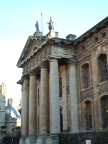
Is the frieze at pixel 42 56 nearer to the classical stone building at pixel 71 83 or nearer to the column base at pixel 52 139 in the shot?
the classical stone building at pixel 71 83

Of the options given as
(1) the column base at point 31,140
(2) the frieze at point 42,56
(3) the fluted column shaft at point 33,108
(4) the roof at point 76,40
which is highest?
(4) the roof at point 76,40

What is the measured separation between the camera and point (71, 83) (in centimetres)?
2598

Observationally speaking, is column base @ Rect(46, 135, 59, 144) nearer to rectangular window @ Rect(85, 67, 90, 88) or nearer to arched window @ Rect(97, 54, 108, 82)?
rectangular window @ Rect(85, 67, 90, 88)

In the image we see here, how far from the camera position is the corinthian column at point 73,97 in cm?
2475

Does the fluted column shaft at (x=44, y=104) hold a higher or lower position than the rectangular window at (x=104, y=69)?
lower

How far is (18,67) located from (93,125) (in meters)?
16.6

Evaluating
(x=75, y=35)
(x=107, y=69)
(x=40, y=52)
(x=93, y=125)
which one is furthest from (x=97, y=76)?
(x=40, y=52)

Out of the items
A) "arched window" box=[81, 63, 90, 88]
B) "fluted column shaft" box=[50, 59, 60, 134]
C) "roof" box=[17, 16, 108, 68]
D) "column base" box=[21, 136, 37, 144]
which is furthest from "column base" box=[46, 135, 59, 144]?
"roof" box=[17, 16, 108, 68]

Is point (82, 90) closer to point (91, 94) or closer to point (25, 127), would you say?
point (91, 94)

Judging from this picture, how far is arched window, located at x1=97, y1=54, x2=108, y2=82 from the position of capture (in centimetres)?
2316

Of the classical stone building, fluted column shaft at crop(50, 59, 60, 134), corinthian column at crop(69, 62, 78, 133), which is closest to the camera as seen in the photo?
→ the classical stone building

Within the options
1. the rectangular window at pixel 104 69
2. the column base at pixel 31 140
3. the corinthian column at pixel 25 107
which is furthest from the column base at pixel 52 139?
the corinthian column at pixel 25 107

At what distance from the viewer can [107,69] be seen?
882 inches

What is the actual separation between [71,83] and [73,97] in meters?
1.58
